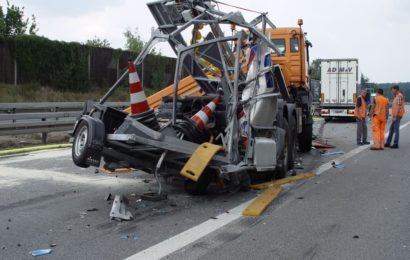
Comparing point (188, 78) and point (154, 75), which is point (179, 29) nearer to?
point (188, 78)

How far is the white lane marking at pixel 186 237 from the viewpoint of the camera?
14.8ft

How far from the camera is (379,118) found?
1400 centimetres

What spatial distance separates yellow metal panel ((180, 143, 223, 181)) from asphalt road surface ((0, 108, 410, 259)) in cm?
45

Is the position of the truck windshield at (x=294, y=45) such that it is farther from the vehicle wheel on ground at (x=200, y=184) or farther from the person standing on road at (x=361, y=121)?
the vehicle wheel on ground at (x=200, y=184)

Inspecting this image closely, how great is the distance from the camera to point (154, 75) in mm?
29328

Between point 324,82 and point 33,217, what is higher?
point 324,82

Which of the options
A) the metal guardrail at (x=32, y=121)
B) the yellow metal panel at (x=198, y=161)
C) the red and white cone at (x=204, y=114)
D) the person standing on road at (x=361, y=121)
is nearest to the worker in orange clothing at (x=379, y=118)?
the person standing on road at (x=361, y=121)

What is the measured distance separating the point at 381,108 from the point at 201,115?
28.3ft

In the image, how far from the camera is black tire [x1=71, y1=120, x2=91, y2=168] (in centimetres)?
588

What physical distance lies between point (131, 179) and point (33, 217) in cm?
255

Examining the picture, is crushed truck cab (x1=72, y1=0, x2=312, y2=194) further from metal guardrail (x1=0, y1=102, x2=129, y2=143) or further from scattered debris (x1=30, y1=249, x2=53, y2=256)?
metal guardrail (x1=0, y1=102, x2=129, y2=143)

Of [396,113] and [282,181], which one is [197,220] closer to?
[282,181]

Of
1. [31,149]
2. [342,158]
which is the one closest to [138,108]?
[31,149]

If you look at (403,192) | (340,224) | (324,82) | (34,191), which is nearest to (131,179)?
(34,191)
